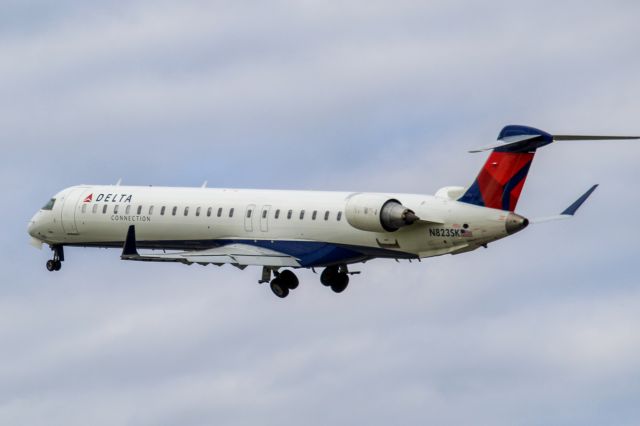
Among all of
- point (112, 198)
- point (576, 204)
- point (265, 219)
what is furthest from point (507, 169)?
point (112, 198)

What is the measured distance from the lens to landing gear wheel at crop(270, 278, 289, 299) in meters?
70.5

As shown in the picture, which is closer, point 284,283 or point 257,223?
point 284,283

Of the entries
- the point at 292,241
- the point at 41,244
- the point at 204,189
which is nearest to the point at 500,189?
the point at 292,241

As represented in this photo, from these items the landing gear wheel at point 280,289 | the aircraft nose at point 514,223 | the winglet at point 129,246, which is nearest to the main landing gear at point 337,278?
the landing gear wheel at point 280,289

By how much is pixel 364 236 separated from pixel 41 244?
16654 millimetres

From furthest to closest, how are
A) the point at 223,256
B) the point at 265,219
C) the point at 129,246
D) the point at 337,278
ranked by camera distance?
the point at 337,278, the point at 265,219, the point at 223,256, the point at 129,246

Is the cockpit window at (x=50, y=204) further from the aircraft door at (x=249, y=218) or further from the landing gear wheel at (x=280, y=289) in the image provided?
the landing gear wheel at (x=280, y=289)

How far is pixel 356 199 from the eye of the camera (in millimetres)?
67000

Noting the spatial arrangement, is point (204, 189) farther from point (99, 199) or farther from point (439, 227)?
point (439, 227)

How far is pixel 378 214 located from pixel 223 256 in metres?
6.97

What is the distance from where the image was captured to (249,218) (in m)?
71.2

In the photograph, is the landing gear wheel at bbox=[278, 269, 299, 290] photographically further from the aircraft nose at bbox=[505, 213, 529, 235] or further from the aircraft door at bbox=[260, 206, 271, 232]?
the aircraft nose at bbox=[505, 213, 529, 235]

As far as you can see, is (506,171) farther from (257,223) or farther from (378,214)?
(257,223)

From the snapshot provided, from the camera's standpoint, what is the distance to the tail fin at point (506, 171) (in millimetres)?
64562
